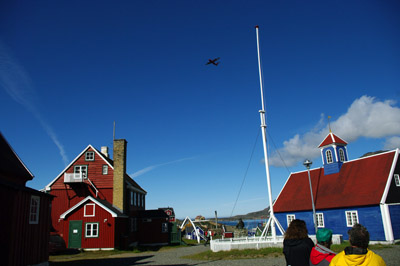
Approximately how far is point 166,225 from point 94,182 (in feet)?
31.4

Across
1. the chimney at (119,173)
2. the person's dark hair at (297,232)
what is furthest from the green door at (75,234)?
the person's dark hair at (297,232)

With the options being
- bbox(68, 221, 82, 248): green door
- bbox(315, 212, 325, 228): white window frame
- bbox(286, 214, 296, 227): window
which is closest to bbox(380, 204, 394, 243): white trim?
bbox(315, 212, 325, 228): white window frame

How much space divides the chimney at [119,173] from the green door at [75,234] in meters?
4.08

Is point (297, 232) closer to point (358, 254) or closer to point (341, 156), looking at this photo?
point (358, 254)

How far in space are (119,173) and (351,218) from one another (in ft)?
71.5

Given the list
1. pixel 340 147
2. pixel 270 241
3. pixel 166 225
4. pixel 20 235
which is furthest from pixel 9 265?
pixel 340 147

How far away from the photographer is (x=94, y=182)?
30609 mm

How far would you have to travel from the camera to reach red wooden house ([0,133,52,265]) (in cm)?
1268

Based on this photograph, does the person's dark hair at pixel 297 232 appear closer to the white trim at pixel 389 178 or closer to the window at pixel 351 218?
the white trim at pixel 389 178

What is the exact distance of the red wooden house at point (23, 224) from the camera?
499 inches

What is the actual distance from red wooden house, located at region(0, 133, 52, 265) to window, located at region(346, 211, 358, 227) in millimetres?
23507

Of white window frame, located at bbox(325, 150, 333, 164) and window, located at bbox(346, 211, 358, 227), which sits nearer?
window, located at bbox(346, 211, 358, 227)

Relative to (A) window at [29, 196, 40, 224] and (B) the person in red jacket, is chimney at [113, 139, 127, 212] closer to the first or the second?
(A) window at [29, 196, 40, 224]

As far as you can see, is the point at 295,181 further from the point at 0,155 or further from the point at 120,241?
the point at 0,155
